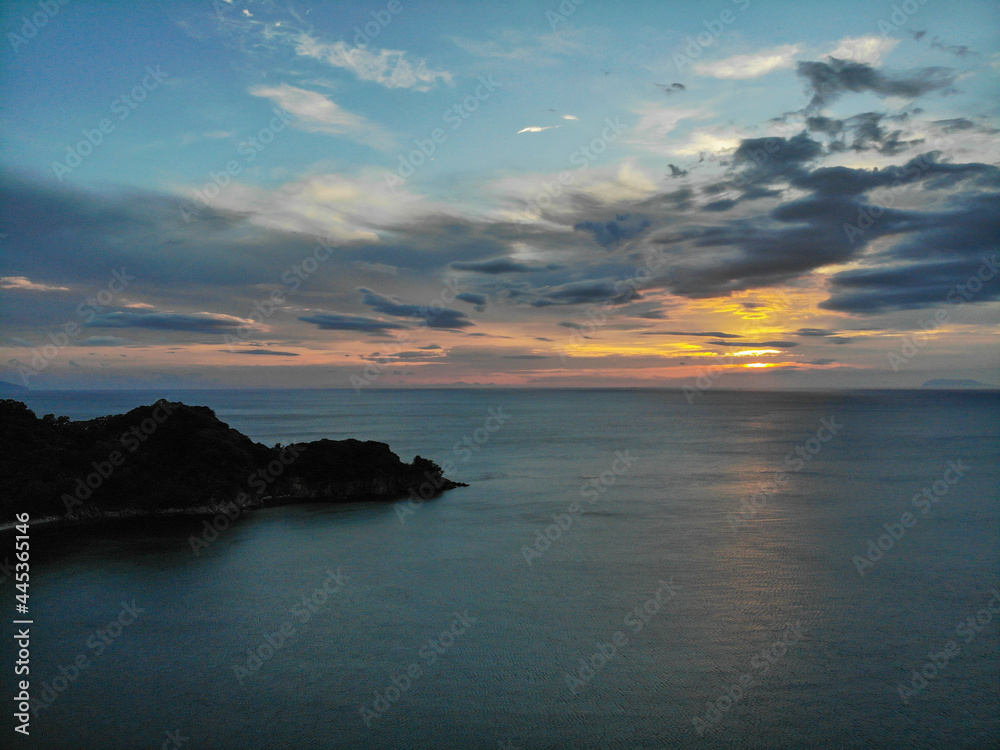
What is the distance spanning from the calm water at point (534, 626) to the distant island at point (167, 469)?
3.03 m

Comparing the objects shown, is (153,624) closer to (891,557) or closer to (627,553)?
(627,553)

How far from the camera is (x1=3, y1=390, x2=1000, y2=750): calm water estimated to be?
19.7 meters

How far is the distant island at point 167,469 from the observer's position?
44938 mm

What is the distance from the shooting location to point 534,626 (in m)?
27.7

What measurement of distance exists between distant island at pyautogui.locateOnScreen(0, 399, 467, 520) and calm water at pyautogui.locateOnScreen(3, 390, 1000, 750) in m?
3.03

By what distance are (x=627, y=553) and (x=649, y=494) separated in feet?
72.0

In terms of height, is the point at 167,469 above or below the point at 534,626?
above

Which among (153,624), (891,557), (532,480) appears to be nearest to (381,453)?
(532,480)

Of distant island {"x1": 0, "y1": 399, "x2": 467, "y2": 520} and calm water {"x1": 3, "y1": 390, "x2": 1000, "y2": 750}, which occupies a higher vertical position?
distant island {"x1": 0, "y1": 399, "x2": 467, "y2": 520}

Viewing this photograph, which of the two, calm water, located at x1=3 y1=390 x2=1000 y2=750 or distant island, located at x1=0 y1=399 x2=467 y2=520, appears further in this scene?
distant island, located at x1=0 y1=399 x2=467 y2=520

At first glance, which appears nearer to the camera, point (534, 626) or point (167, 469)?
point (534, 626)

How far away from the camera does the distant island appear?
147 ft

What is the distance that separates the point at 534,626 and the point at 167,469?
122ft

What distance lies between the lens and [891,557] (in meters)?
38.6
